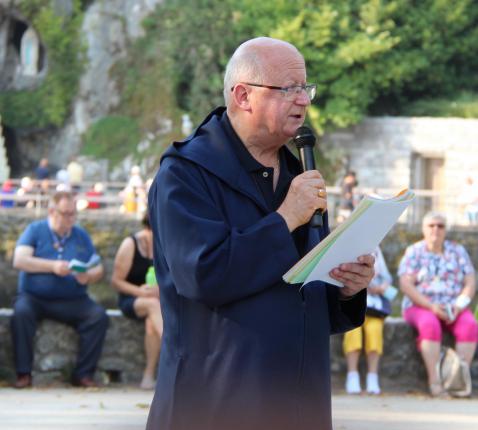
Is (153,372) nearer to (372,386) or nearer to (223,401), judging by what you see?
(372,386)

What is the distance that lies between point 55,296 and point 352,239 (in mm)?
6035

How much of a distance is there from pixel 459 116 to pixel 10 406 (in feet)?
81.6

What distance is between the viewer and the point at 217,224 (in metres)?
3.50

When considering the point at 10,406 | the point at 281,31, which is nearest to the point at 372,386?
the point at 10,406

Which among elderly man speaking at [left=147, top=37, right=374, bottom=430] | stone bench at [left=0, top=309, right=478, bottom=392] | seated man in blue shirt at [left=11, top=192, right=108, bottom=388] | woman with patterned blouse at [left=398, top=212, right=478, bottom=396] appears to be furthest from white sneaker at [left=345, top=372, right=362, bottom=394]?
elderly man speaking at [left=147, top=37, right=374, bottom=430]

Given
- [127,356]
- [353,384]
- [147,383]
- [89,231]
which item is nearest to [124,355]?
[127,356]

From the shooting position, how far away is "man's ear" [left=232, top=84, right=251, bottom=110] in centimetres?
372

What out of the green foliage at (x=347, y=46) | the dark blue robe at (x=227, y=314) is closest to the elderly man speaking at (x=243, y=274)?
the dark blue robe at (x=227, y=314)

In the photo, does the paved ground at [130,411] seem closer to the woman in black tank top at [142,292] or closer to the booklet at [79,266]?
the woman in black tank top at [142,292]

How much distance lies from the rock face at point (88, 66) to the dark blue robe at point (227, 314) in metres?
33.2

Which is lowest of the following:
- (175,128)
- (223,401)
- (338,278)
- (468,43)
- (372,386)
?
(372,386)

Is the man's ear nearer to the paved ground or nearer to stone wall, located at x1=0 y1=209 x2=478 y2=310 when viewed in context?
the paved ground

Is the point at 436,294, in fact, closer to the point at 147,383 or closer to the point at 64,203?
the point at 147,383

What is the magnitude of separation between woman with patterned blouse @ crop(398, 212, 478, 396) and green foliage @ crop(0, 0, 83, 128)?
92.4ft
